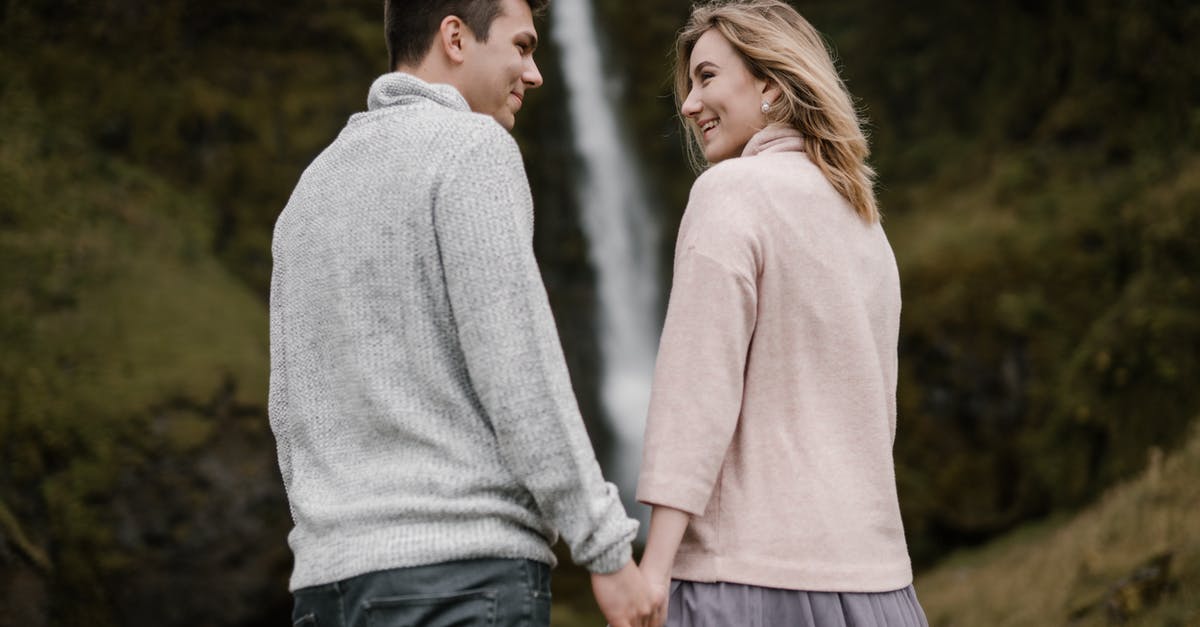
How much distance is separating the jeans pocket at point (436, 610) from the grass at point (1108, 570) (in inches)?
143

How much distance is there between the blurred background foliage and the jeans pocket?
7309mm

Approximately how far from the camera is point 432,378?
2182 millimetres

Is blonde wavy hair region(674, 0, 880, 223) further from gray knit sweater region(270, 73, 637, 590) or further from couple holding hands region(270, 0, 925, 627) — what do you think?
gray knit sweater region(270, 73, 637, 590)

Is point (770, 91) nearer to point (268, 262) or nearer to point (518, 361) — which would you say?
point (518, 361)

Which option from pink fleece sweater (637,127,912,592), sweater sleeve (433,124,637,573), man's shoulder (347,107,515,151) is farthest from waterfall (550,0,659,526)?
sweater sleeve (433,124,637,573)

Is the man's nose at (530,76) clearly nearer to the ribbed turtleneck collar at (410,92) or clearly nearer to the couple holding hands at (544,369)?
the couple holding hands at (544,369)

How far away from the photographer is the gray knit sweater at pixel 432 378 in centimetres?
212

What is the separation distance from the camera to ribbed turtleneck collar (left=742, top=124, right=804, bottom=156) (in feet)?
8.82

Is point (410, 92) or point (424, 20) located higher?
point (424, 20)

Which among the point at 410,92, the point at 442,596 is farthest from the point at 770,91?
the point at 442,596

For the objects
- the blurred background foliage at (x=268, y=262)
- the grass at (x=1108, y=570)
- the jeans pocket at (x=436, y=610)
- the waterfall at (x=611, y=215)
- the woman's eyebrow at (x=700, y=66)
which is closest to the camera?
the jeans pocket at (x=436, y=610)

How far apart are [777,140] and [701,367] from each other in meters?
0.56

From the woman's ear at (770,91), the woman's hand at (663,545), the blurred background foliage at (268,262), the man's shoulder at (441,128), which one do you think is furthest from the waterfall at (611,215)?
the man's shoulder at (441,128)

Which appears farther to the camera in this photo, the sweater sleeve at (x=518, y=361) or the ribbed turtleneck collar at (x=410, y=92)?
the ribbed turtleneck collar at (x=410, y=92)
